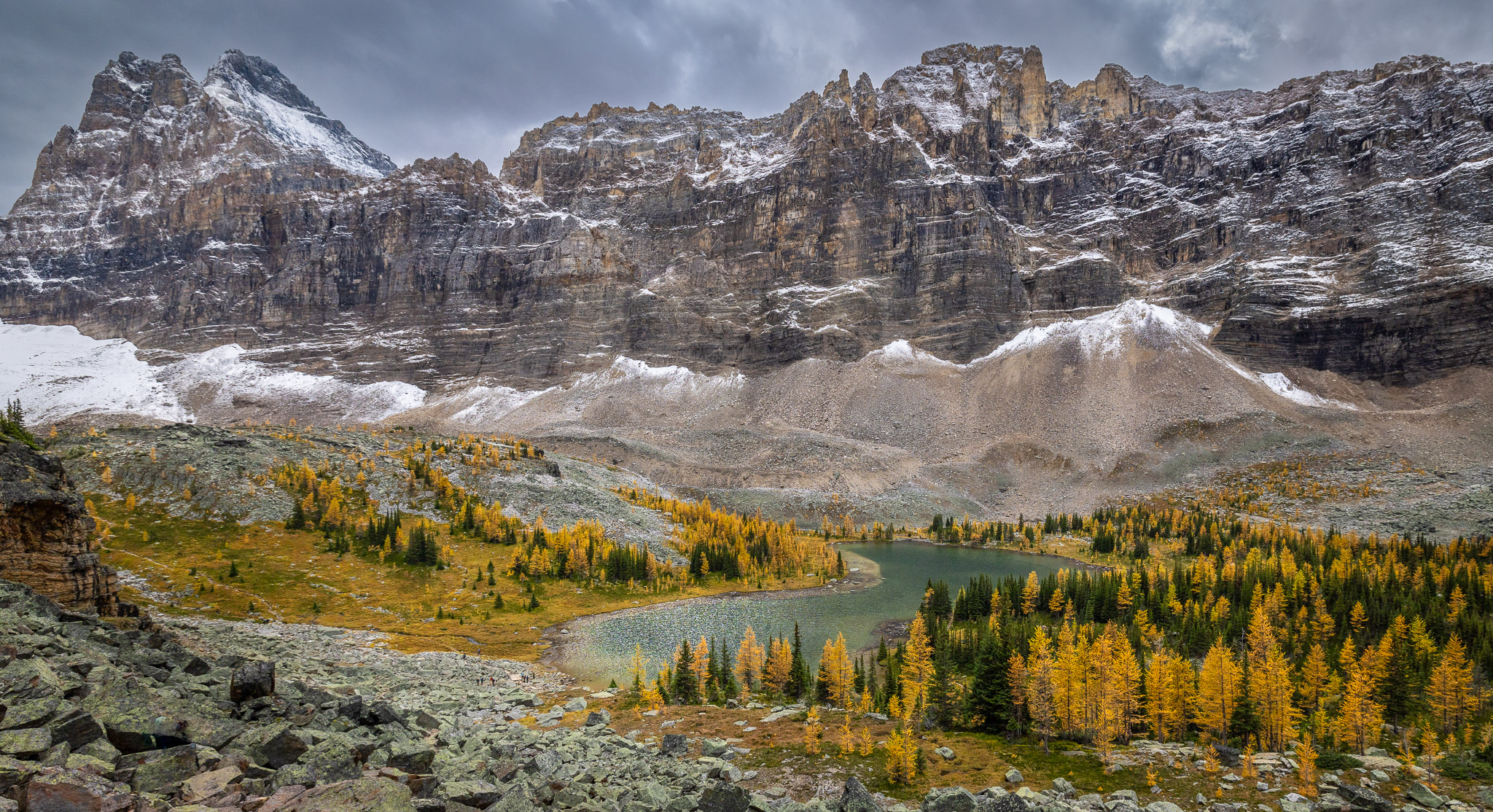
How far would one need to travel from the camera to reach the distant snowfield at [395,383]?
152 metres

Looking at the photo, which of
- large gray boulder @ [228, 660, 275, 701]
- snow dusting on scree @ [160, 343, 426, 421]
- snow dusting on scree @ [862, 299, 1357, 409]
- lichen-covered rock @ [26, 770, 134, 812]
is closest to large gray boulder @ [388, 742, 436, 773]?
large gray boulder @ [228, 660, 275, 701]

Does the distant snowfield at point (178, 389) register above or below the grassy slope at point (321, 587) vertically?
above

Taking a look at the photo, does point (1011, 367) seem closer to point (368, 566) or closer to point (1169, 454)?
point (1169, 454)

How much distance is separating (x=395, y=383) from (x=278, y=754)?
201641 mm

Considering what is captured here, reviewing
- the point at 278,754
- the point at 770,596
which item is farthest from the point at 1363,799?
the point at 770,596

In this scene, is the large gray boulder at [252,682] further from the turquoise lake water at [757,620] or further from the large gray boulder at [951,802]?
the turquoise lake water at [757,620]

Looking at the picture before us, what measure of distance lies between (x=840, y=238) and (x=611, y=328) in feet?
234

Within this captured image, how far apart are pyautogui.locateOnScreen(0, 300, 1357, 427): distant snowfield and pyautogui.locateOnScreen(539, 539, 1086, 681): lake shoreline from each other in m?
73.2

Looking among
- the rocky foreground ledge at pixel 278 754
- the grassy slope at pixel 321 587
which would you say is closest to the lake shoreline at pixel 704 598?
the grassy slope at pixel 321 587

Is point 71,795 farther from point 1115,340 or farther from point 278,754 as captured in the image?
point 1115,340

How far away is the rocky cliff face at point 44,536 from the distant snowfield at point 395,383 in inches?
5625

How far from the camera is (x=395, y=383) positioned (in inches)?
7397

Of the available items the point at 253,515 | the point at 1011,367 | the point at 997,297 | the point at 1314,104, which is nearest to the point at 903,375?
the point at 1011,367

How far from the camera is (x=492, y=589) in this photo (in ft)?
175
